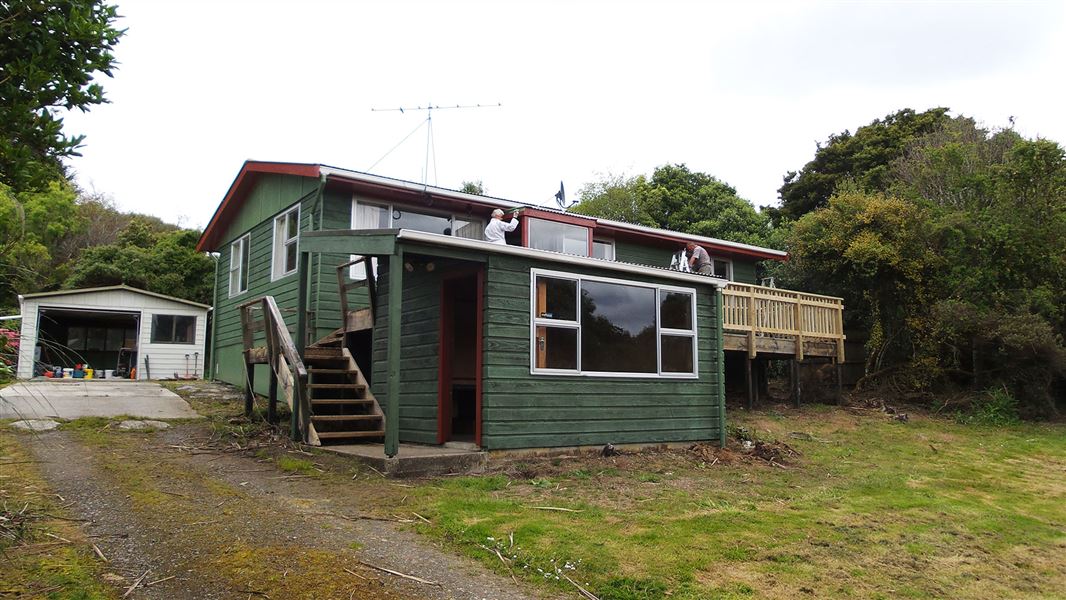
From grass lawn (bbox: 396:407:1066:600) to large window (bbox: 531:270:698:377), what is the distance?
1.16 meters

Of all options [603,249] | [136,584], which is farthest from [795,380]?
[136,584]

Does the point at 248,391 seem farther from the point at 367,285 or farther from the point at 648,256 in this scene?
the point at 648,256

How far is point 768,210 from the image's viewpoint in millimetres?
31734

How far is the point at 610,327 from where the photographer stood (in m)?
8.75

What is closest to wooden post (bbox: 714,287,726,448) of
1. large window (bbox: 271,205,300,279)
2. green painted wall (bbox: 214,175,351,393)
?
green painted wall (bbox: 214,175,351,393)

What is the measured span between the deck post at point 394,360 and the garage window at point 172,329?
53.1ft

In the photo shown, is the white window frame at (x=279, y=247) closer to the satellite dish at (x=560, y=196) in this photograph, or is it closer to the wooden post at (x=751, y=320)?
the satellite dish at (x=560, y=196)

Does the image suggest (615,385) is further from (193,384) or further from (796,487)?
(193,384)

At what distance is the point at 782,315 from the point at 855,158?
55.2 feet

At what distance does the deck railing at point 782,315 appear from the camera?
531 inches

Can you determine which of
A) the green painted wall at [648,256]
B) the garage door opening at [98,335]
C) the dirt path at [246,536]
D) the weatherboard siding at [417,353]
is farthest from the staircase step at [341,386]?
the garage door opening at [98,335]

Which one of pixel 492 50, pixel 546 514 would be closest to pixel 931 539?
pixel 546 514

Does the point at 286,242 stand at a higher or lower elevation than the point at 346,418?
higher

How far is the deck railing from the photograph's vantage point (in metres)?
13.5
